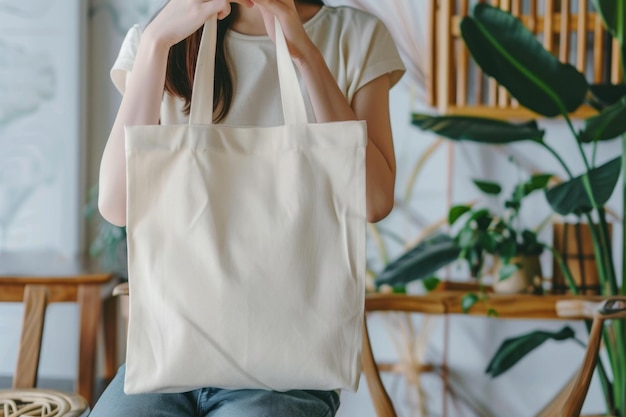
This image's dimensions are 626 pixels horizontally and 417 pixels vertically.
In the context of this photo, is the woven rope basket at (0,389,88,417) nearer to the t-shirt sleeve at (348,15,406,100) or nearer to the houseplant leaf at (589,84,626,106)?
the t-shirt sleeve at (348,15,406,100)

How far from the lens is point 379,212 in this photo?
99cm

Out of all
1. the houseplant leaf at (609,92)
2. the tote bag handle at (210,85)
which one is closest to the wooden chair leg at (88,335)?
the tote bag handle at (210,85)

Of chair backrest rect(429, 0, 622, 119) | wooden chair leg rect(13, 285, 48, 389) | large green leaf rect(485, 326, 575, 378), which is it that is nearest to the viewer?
wooden chair leg rect(13, 285, 48, 389)

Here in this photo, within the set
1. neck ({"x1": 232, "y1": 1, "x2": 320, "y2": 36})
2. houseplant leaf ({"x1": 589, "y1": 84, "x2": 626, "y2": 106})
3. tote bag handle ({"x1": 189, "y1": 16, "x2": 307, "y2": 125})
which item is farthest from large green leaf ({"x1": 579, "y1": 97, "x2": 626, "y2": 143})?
tote bag handle ({"x1": 189, "y1": 16, "x2": 307, "y2": 125})

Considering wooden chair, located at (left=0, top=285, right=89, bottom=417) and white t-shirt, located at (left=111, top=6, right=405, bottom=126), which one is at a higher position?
white t-shirt, located at (left=111, top=6, right=405, bottom=126)

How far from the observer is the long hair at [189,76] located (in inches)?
39.4

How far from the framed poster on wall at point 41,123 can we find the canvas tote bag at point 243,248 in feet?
4.86

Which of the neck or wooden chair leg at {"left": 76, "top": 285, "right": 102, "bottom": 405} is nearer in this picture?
the neck

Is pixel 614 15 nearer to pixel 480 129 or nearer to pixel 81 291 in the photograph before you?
pixel 480 129

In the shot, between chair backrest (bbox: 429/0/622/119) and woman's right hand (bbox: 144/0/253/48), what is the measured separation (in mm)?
1283

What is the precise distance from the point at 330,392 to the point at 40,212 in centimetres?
146

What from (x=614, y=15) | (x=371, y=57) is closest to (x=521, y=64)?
(x=614, y=15)

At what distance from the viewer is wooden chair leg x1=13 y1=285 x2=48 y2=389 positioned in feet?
4.17

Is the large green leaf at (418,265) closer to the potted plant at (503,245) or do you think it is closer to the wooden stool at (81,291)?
the potted plant at (503,245)
